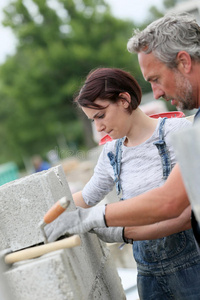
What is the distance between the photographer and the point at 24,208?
6.79 feet

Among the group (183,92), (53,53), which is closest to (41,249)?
(183,92)

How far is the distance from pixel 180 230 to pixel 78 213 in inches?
22.3

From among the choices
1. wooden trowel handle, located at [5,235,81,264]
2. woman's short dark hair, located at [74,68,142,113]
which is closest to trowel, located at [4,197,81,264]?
wooden trowel handle, located at [5,235,81,264]

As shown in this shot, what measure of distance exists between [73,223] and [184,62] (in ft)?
3.18

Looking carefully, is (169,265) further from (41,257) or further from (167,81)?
(167,81)

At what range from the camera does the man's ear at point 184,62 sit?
2.20 meters

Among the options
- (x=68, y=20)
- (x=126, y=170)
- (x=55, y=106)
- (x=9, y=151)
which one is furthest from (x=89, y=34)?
(x=126, y=170)

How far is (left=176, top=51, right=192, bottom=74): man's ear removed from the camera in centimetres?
220

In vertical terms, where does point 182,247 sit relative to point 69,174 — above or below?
above

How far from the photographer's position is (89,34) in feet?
89.9

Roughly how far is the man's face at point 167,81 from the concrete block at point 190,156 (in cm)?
71

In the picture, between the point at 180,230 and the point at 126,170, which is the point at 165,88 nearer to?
the point at 126,170

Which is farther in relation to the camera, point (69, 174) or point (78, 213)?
point (69, 174)

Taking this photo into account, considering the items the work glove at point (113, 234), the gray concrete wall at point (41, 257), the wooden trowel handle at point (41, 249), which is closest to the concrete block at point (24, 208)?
the gray concrete wall at point (41, 257)
